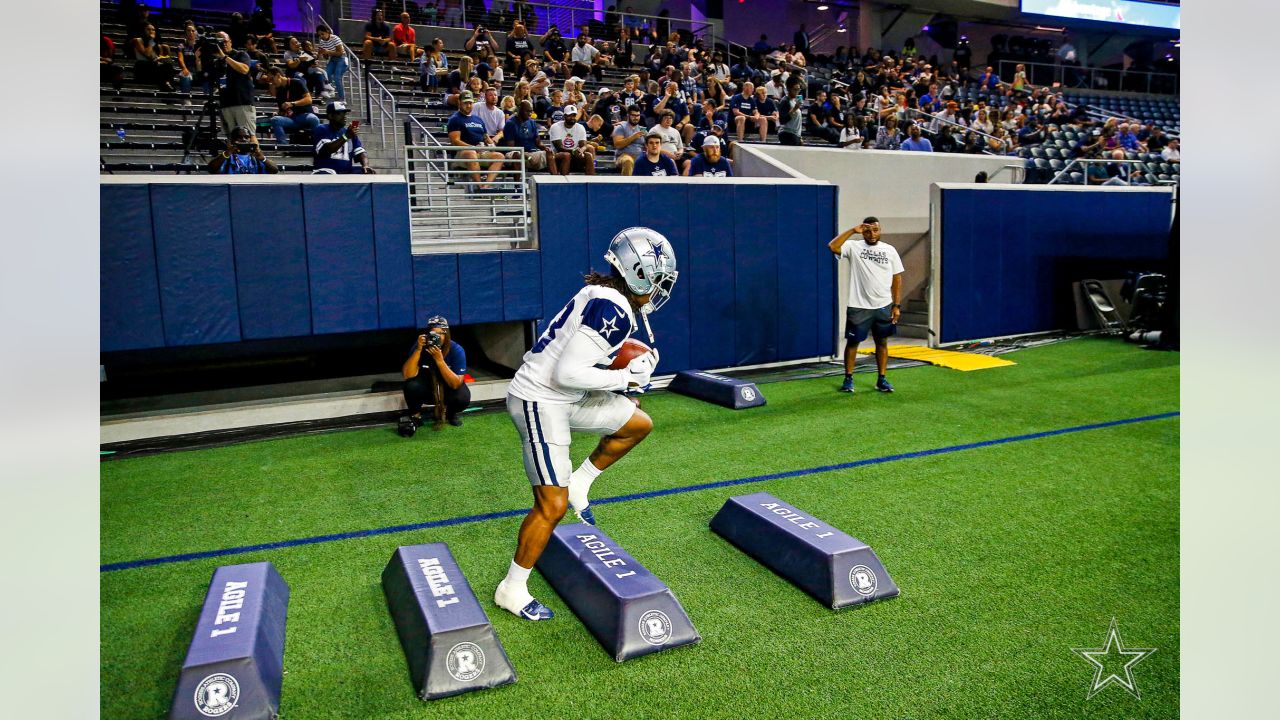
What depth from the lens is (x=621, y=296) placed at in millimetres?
4156

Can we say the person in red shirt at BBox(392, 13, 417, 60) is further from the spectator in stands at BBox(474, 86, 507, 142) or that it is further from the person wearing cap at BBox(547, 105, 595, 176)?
the person wearing cap at BBox(547, 105, 595, 176)

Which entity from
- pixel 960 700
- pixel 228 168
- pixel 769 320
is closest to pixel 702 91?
pixel 769 320

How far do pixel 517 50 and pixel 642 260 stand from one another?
1498 centimetres

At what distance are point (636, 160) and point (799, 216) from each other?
235 centimetres

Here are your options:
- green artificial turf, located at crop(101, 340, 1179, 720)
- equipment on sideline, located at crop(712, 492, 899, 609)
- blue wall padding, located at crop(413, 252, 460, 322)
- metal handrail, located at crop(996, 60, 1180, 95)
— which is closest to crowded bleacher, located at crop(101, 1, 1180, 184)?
blue wall padding, located at crop(413, 252, 460, 322)

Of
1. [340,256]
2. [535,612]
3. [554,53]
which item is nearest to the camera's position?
[535,612]

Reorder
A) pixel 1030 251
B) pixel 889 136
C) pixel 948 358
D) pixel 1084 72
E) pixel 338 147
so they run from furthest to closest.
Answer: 1. pixel 1084 72
2. pixel 889 136
3. pixel 1030 251
4. pixel 948 358
5. pixel 338 147

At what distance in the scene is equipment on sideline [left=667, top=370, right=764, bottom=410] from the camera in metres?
9.20

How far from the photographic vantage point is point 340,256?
28.9 ft

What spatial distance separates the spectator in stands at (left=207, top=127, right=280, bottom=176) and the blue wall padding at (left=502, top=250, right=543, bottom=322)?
2666 millimetres

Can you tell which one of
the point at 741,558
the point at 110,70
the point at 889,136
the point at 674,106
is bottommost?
the point at 741,558

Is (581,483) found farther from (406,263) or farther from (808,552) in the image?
(406,263)

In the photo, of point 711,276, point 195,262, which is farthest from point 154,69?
point 711,276

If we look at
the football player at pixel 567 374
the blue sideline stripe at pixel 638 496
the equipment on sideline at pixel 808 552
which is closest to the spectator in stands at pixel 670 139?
the blue sideline stripe at pixel 638 496
